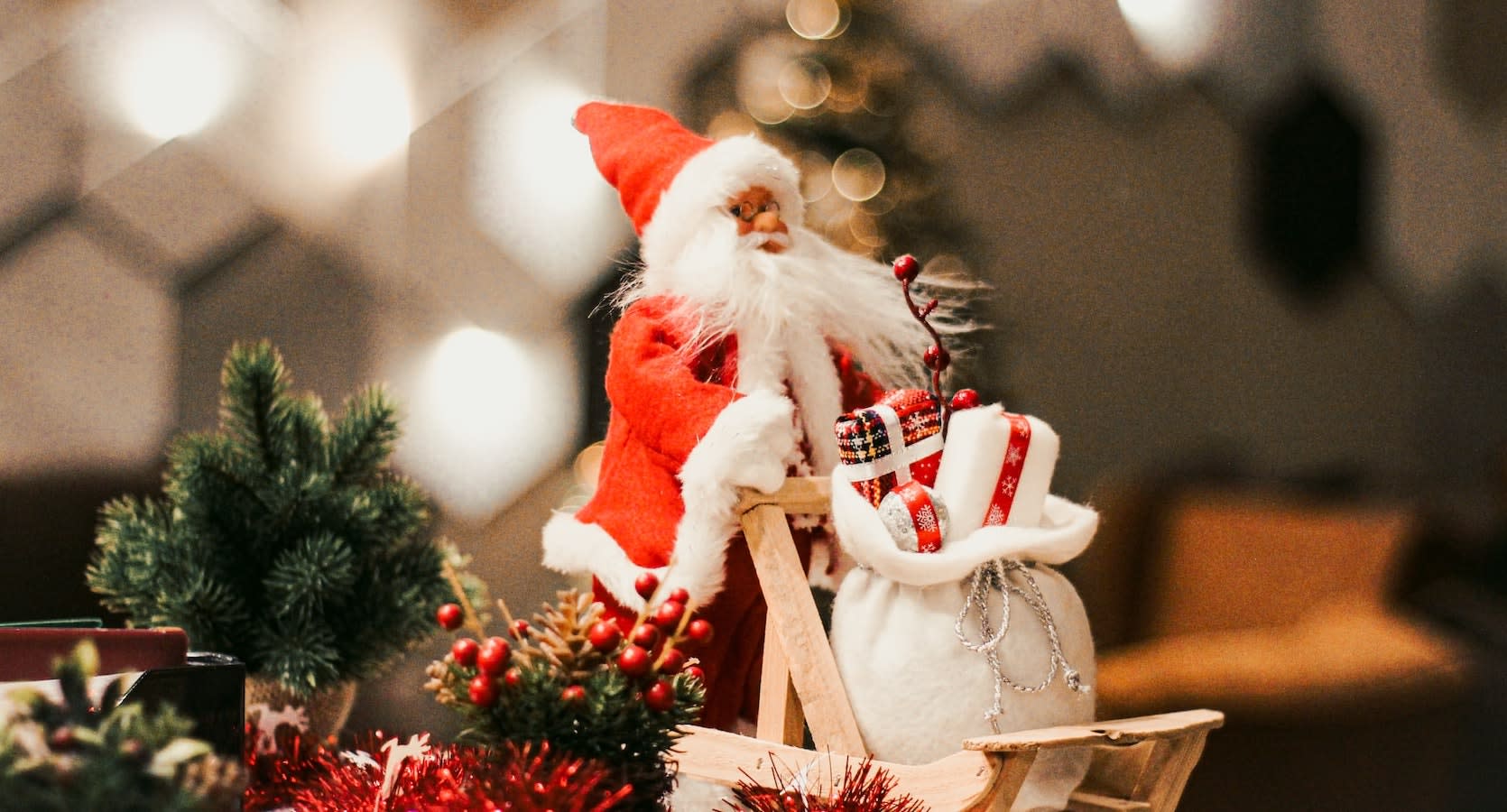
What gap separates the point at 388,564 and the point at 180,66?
872 millimetres

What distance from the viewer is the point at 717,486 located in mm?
1095

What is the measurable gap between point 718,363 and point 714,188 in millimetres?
180

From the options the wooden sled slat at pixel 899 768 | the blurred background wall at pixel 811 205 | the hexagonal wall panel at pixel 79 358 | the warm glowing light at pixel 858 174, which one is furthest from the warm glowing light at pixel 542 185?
the wooden sled slat at pixel 899 768

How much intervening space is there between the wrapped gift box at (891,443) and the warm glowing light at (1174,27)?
1.62 ft

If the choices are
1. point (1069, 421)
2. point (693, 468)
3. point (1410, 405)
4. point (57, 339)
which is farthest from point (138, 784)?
point (57, 339)

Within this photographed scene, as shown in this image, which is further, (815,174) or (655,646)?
(815,174)

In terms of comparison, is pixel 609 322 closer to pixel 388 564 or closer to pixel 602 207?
pixel 602 207

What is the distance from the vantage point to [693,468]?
3.64 ft

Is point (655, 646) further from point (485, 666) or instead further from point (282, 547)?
point (282, 547)

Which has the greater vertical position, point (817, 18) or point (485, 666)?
point (817, 18)

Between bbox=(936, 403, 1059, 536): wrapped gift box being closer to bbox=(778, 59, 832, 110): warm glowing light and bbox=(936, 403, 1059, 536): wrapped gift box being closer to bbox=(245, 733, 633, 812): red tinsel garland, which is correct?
bbox=(245, 733, 633, 812): red tinsel garland

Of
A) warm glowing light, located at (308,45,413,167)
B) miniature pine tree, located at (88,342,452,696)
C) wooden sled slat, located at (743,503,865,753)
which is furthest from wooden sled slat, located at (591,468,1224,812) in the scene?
warm glowing light, located at (308,45,413,167)

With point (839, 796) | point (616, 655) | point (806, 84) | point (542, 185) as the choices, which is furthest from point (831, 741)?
point (542, 185)

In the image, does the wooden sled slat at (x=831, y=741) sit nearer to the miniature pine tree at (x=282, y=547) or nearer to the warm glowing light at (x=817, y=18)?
the miniature pine tree at (x=282, y=547)
